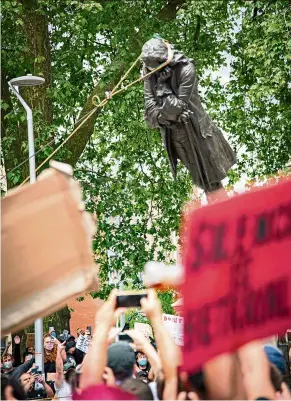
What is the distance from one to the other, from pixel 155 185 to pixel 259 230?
776 inches

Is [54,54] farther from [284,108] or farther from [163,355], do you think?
[163,355]

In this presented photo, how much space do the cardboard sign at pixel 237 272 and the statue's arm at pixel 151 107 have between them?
4899 millimetres

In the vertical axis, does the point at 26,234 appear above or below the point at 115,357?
above

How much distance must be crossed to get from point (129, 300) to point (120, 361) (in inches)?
16.7

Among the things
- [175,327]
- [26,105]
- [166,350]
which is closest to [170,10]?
[26,105]

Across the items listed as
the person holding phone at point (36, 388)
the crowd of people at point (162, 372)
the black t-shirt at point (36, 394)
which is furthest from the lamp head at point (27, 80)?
the crowd of people at point (162, 372)

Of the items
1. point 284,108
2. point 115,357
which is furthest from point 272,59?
point 115,357

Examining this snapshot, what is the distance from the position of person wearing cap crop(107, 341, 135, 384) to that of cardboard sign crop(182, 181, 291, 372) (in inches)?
41.8

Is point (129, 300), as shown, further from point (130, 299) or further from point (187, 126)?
point (187, 126)

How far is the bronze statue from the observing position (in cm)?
892

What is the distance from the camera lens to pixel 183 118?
9023 millimetres

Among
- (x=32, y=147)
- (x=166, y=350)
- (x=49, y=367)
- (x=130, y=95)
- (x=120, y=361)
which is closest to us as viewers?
(x=166, y=350)

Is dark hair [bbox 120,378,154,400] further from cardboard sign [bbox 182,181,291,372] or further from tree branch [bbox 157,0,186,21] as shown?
tree branch [bbox 157,0,186,21]

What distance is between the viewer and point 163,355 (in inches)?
175
